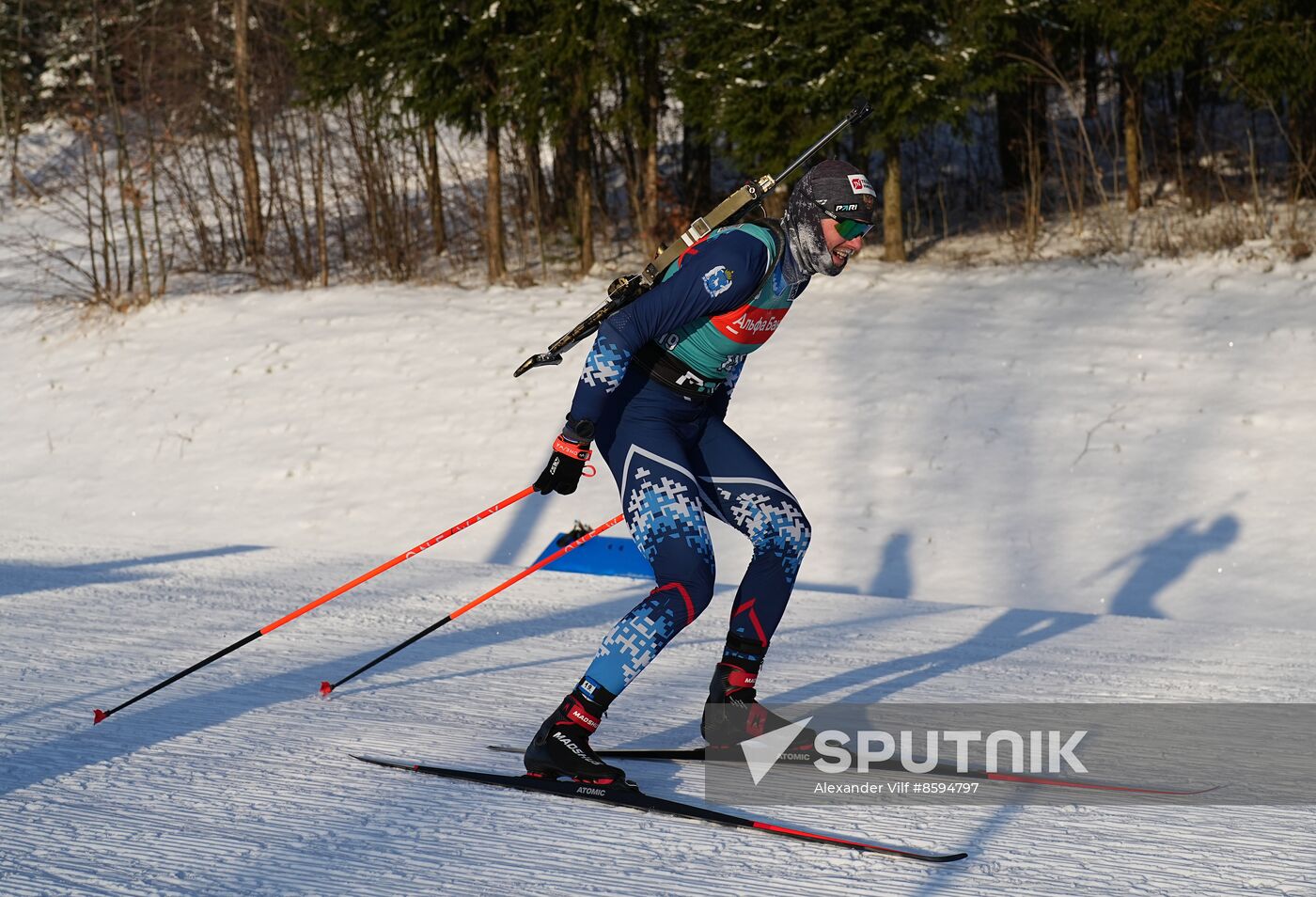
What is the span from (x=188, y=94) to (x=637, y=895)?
1985 centimetres

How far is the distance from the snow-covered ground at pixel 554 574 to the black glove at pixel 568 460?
2.78ft

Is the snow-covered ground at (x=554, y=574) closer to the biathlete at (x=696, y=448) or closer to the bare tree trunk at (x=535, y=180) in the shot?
the biathlete at (x=696, y=448)

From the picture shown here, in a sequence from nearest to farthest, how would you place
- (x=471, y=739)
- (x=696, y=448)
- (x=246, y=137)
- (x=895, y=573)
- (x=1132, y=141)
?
(x=696, y=448) < (x=471, y=739) < (x=895, y=573) < (x=1132, y=141) < (x=246, y=137)

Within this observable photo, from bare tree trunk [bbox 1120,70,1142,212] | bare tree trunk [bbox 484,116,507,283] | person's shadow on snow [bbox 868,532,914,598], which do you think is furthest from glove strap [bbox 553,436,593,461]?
bare tree trunk [bbox 1120,70,1142,212]

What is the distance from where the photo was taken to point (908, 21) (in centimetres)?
1269

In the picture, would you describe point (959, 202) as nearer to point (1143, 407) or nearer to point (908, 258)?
point (908, 258)

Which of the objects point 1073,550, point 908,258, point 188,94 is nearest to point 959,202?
point 908,258

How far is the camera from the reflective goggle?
343 centimetres

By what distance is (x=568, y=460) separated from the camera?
337cm

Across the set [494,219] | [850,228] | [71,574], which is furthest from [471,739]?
[494,219]

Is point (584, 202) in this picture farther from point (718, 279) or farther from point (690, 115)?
point (718, 279)

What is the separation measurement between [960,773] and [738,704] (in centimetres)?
66

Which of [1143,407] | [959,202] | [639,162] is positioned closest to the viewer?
[1143,407]

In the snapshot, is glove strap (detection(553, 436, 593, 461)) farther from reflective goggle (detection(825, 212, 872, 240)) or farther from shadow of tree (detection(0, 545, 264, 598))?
shadow of tree (detection(0, 545, 264, 598))
